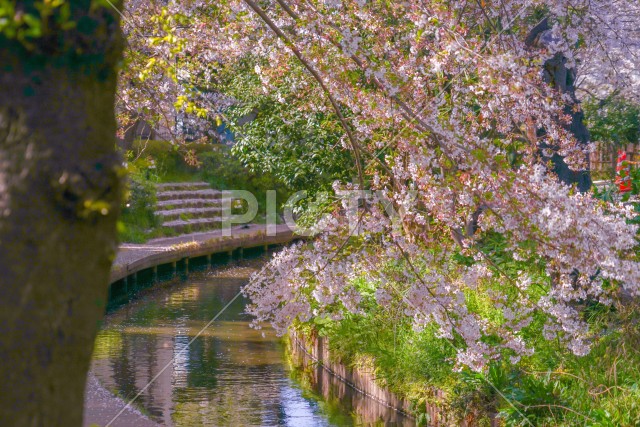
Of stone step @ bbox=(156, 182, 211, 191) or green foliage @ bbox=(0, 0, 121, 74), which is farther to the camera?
stone step @ bbox=(156, 182, 211, 191)

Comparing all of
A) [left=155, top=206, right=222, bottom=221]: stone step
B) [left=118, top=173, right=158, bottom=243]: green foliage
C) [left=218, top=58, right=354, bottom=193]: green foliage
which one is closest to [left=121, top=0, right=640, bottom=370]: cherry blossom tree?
[left=218, top=58, right=354, bottom=193]: green foliage

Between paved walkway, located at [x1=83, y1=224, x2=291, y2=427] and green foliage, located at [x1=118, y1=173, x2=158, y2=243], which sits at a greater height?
green foliage, located at [x1=118, y1=173, x2=158, y2=243]

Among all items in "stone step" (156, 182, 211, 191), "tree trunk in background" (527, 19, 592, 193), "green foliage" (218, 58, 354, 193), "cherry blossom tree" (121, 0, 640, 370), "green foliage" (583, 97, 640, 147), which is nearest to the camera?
"cherry blossom tree" (121, 0, 640, 370)

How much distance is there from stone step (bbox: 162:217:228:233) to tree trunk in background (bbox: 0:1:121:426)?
18.1 metres

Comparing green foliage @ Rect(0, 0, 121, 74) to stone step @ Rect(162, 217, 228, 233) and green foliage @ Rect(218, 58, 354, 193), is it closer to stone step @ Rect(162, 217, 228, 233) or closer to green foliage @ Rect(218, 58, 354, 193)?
green foliage @ Rect(218, 58, 354, 193)

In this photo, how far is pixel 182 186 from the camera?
24.1 m

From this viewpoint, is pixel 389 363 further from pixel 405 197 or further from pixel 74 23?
pixel 74 23

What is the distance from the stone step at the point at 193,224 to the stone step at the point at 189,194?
106 centimetres

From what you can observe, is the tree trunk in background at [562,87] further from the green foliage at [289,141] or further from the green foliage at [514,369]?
the green foliage at [289,141]

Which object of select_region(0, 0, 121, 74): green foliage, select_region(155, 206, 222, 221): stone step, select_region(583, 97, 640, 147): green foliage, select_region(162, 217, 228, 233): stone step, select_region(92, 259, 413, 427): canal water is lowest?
select_region(92, 259, 413, 427): canal water

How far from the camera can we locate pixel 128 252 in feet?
54.2

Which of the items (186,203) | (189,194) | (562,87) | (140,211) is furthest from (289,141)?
(189,194)

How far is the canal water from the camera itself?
8164mm

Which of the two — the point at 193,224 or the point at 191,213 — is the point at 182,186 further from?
the point at 193,224
